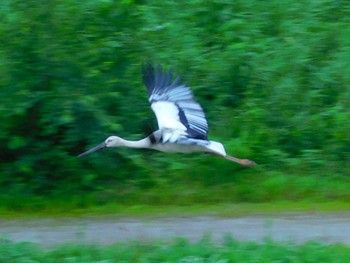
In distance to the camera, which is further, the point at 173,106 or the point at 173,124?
the point at 173,106

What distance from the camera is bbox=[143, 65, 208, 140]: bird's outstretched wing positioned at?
8.83 metres

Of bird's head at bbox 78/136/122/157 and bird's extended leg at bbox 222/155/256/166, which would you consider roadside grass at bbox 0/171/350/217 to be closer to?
bird's extended leg at bbox 222/155/256/166

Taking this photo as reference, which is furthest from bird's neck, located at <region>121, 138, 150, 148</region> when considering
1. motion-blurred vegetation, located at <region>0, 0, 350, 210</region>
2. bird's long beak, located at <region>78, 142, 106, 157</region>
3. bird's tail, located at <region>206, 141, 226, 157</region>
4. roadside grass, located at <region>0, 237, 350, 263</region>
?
roadside grass, located at <region>0, 237, 350, 263</region>

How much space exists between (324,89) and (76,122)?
2.91m

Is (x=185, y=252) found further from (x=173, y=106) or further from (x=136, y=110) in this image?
(x=136, y=110)

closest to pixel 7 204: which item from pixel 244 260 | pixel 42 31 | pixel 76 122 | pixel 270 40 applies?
pixel 76 122

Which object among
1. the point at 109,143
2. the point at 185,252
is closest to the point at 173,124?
the point at 109,143

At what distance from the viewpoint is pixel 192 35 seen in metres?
11.5

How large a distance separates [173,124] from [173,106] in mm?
270

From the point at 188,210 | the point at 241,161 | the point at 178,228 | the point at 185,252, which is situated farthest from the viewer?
the point at 241,161

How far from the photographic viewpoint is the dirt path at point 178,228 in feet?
26.0

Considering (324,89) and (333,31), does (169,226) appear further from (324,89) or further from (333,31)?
(333,31)

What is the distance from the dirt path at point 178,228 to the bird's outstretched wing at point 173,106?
2.71 ft

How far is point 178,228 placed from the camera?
827 cm
